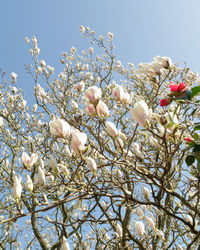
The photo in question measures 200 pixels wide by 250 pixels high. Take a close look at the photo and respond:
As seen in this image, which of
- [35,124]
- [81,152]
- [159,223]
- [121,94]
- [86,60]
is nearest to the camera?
[81,152]

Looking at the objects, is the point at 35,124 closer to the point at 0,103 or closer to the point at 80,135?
the point at 0,103

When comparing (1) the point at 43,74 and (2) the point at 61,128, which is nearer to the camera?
(2) the point at 61,128

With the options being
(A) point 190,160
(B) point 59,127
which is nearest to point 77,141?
(B) point 59,127

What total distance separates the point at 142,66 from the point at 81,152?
29.8 inches

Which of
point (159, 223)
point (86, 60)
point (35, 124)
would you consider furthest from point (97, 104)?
point (86, 60)

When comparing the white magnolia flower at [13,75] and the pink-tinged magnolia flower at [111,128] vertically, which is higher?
the white magnolia flower at [13,75]

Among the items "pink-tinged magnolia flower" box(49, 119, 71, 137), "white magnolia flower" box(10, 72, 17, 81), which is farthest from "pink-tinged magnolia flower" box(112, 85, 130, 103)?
"white magnolia flower" box(10, 72, 17, 81)

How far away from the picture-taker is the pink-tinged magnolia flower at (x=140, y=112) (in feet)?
4.31

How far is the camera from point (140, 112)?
4.33 feet

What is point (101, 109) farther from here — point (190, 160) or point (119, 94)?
point (190, 160)

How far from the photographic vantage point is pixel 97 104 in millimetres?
1439

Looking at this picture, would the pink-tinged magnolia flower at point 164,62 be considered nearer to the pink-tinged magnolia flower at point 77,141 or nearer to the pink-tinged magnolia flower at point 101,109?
the pink-tinged magnolia flower at point 101,109

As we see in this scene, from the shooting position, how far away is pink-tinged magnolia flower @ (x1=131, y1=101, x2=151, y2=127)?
131 cm

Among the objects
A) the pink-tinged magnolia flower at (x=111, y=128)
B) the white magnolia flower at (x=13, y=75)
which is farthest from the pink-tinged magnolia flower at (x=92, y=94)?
the white magnolia flower at (x=13, y=75)
